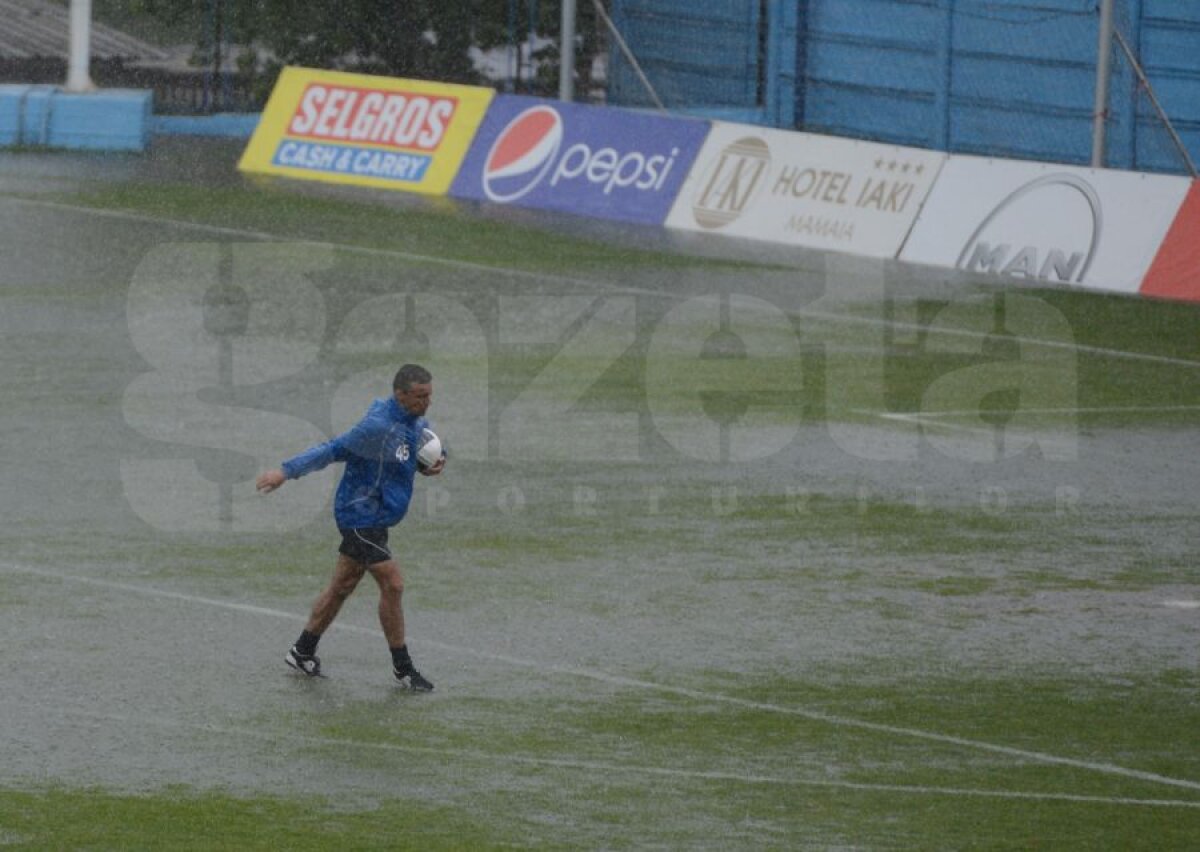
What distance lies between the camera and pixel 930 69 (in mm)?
40219

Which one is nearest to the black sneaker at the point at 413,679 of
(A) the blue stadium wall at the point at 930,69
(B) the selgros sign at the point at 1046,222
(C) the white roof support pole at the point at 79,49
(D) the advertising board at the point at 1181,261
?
(D) the advertising board at the point at 1181,261

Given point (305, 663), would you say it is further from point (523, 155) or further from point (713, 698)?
point (523, 155)

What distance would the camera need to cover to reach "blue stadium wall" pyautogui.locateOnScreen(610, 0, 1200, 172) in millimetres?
36531

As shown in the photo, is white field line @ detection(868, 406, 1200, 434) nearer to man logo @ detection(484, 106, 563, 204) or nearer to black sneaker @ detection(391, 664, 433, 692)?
black sneaker @ detection(391, 664, 433, 692)

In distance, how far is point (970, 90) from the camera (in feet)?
129

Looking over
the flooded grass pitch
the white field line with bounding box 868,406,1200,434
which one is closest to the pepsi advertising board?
the flooded grass pitch

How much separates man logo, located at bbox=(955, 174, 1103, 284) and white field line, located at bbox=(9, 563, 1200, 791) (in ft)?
50.1

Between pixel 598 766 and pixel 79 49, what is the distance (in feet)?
98.5

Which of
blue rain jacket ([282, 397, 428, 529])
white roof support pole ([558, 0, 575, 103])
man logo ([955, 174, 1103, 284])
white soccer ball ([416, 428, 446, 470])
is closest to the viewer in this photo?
blue rain jacket ([282, 397, 428, 529])

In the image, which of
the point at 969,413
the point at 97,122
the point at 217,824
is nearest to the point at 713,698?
the point at 217,824

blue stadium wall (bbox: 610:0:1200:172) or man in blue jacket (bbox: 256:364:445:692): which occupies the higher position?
blue stadium wall (bbox: 610:0:1200:172)

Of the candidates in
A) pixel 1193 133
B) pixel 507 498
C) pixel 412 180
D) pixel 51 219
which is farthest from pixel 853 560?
pixel 1193 133

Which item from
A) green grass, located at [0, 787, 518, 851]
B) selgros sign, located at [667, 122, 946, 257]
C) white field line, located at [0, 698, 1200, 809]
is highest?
selgros sign, located at [667, 122, 946, 257]

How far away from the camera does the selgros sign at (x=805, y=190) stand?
96.6 ft
